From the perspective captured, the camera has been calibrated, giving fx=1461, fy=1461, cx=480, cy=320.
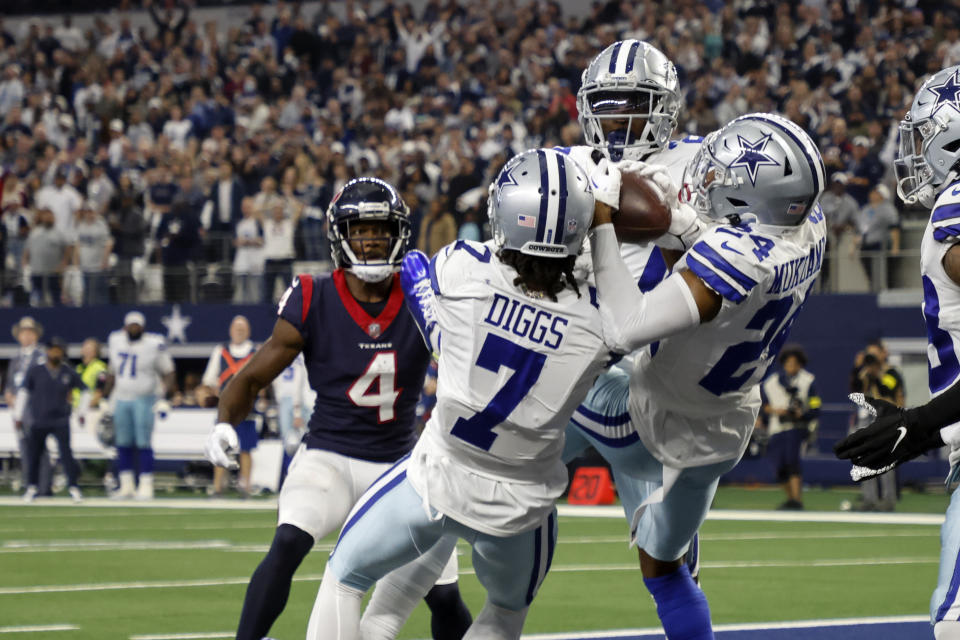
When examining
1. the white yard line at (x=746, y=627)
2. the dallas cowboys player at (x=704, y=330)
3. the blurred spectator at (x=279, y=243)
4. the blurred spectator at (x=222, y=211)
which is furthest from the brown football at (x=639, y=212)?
the blurred spectator at (x=222, y=211)

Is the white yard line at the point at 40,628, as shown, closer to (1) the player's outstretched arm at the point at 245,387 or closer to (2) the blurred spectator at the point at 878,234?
(1) the player's outstretched arm at the point at 245,387

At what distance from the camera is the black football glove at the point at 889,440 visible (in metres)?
3.79

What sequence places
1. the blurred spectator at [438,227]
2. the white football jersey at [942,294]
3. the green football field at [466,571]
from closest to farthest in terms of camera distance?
the white football jersey at [942,294] → the green football field at [466,571] → the blurred spectator at [438,227]

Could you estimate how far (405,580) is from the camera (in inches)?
174

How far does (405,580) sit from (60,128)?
60.4 feet

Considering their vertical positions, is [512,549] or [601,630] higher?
[512,549]

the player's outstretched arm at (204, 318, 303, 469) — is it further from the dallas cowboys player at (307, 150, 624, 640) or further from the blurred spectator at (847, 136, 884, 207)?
the blurred spectator at (847, 136, 884, 207)

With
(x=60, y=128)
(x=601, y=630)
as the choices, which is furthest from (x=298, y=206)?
(x=601, y=630)

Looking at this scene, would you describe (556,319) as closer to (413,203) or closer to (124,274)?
(413,203)

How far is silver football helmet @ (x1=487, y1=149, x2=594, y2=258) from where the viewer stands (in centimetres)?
404

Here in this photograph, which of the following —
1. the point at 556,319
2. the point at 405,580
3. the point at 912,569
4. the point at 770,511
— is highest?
the point at 556,319

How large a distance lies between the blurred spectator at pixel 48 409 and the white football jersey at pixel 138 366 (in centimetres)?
50

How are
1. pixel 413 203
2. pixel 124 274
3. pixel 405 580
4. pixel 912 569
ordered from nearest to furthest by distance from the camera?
pixel 405 580
pixel 912 569
pixel 413 203
pixel 124 274

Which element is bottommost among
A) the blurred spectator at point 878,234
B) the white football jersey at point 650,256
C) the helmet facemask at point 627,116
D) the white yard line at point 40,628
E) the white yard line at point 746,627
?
the white yard line at point 40,628
